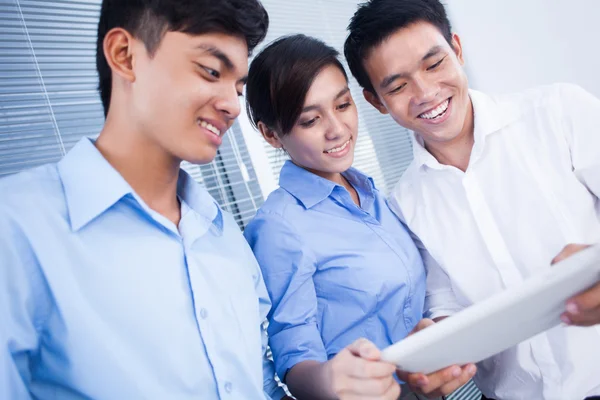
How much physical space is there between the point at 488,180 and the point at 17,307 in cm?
123

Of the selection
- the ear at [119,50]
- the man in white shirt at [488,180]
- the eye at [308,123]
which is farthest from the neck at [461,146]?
the ear at [119,50]

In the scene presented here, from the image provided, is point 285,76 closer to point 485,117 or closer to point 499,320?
point 485,117

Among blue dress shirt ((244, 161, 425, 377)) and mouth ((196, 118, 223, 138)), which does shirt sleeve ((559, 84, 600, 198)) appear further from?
mouth ((196, 118, 223, 138))

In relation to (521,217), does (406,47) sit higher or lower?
higher

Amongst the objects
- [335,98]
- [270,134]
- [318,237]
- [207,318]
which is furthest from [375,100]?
[207,318]

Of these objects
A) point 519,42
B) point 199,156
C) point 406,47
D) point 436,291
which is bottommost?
A: point 436,291

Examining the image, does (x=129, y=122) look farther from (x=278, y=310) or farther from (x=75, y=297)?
(x=278, y=310)

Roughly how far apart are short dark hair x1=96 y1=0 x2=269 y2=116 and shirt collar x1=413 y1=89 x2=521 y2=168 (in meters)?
0.76

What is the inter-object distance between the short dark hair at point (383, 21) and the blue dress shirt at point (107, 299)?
0.84m

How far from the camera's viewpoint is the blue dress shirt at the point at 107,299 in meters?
0.73

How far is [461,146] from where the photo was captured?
1458mm

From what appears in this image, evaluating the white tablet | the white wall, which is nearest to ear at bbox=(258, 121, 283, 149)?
the white tablet

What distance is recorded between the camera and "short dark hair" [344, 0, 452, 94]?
140 cm

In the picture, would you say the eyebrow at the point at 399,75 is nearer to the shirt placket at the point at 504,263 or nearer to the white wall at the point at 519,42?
the shirt placket at the point at 504,263
